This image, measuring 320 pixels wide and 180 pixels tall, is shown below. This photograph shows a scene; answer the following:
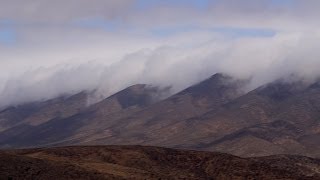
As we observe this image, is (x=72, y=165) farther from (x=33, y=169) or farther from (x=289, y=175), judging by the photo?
(x=289, y=175)

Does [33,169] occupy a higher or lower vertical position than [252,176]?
higher

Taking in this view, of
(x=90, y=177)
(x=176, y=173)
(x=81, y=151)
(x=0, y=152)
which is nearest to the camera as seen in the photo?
(x=90, y=177)

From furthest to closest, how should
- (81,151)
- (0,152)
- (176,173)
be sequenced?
(81,151) → (176,173) → (0,152)

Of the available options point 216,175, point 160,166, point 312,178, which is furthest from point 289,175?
point 160,166

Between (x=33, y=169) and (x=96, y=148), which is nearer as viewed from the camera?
(x=33, y=169)

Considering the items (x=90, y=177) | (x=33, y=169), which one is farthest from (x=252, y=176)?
(x=33, y=169)

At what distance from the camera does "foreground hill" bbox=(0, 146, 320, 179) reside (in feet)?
437

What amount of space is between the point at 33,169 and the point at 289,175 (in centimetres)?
5632

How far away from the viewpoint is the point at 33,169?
133 metres

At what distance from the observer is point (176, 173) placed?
504ft

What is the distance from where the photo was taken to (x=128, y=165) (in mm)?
156375

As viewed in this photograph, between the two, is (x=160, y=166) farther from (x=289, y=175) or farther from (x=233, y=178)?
(x=289, y=175)

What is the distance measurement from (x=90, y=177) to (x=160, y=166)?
3235cm

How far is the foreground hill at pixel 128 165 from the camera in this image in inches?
5246
